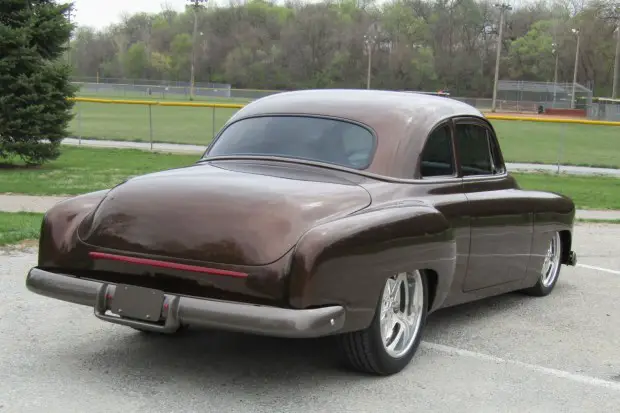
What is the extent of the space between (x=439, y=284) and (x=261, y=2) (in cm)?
14329

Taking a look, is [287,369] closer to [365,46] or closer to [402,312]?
[402,312]

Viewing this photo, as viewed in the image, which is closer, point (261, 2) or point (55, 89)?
point (55, 89)

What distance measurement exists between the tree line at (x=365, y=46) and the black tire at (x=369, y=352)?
102 m

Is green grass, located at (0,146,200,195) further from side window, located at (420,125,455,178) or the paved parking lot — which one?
side window, located at (420,125,455,178)

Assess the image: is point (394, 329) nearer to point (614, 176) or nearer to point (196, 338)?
point (196, 338)

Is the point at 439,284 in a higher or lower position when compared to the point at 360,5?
lower

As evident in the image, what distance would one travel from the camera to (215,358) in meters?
4.82

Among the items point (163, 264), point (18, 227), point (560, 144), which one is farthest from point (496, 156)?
point (560, 144)

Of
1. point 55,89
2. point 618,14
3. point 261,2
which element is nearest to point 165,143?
point 55,89

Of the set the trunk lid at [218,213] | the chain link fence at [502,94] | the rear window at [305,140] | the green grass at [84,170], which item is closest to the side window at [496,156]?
the rear window at [305,140]

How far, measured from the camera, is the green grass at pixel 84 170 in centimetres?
1406

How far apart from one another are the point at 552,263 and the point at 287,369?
3490 millimetres

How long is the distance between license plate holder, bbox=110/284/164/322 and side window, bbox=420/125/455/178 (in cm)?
197

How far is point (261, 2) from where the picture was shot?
143 metres
